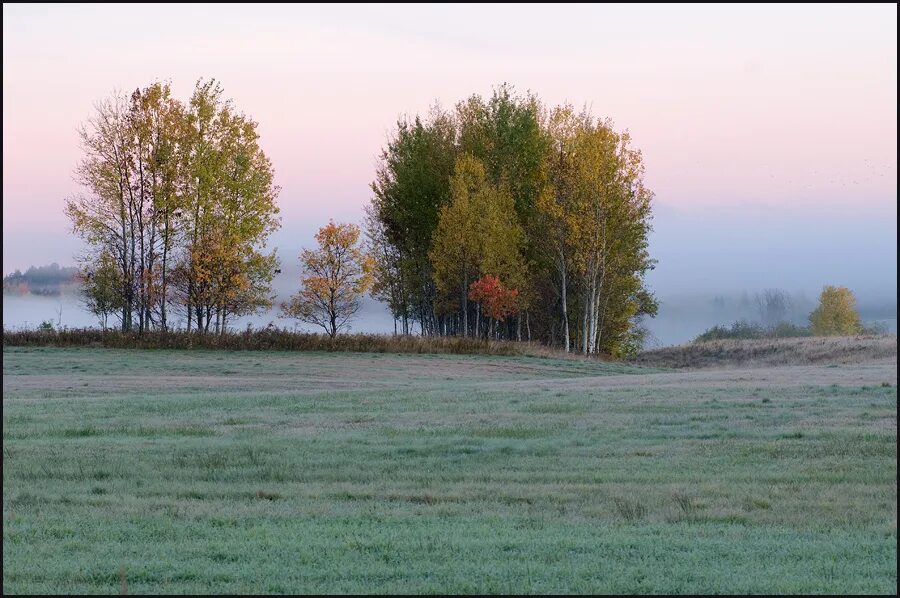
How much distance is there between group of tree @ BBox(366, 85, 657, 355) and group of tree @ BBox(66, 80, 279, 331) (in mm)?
10590

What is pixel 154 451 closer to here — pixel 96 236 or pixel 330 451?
pixel 330 451

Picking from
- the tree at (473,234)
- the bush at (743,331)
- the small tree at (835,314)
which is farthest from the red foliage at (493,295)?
the small tree at (835,314)

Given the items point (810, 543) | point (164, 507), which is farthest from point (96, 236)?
point (810, 543)

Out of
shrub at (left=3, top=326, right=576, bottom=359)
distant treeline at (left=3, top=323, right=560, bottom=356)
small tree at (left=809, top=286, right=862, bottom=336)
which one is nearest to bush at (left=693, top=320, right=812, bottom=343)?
small tree at (left=809, top=286, right=862, bottom=336)

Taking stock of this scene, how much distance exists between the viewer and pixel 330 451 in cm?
1558

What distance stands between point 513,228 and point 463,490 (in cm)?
4247

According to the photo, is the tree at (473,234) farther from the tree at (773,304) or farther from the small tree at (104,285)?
the tree at (773,304)

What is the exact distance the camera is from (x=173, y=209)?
48.1m

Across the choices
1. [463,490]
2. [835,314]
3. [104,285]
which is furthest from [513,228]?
[835,314]

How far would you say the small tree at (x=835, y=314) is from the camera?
93.6m

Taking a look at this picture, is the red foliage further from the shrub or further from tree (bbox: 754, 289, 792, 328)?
tree (bbox: 754, 289, 792, 328)

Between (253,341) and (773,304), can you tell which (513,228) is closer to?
(253,341)

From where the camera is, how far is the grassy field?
26.7ft

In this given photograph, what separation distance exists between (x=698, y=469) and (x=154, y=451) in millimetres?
7952
